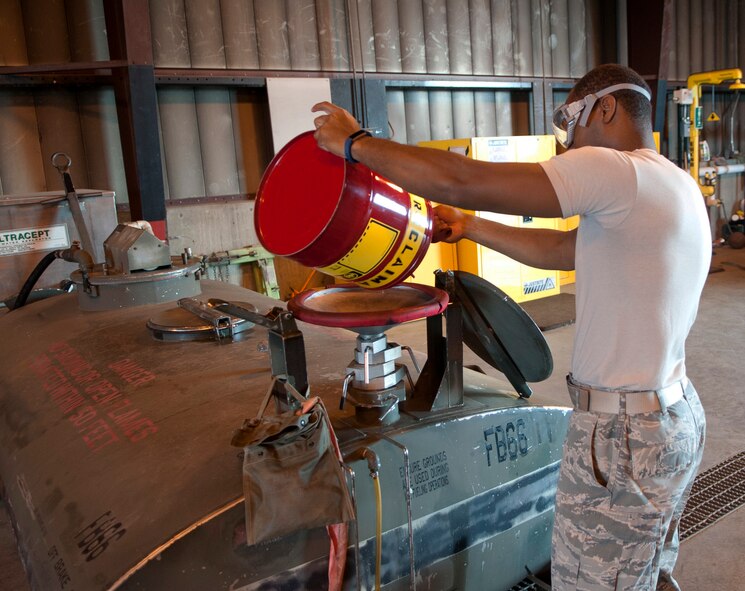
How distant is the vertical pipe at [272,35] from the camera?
634 cm

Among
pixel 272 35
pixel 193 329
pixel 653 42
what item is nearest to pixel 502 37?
pixel 653 42

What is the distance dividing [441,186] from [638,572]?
1.01 m

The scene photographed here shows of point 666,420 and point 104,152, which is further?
point 104,152

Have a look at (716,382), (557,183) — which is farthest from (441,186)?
(716,382)

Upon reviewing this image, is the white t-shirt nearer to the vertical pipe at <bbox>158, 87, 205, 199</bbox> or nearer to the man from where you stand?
the man

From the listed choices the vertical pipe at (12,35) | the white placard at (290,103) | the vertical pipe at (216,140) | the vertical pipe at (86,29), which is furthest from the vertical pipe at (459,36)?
the vertical pipe at (12,35)

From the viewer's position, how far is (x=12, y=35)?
5277 millimetres

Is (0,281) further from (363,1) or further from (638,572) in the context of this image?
(363,1)

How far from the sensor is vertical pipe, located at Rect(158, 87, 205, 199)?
6043 mm

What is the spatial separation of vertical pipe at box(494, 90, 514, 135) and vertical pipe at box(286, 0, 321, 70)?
2668mm

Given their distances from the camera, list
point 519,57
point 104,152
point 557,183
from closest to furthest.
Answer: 1. point 557,183
2. point 104,152
3. point 519,57

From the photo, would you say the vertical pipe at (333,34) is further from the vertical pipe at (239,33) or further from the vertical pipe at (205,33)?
the vertical pipe at (205,33)

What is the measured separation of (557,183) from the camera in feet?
4.32

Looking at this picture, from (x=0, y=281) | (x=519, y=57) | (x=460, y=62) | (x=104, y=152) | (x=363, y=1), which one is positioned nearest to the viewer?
(x=0, y=281)
